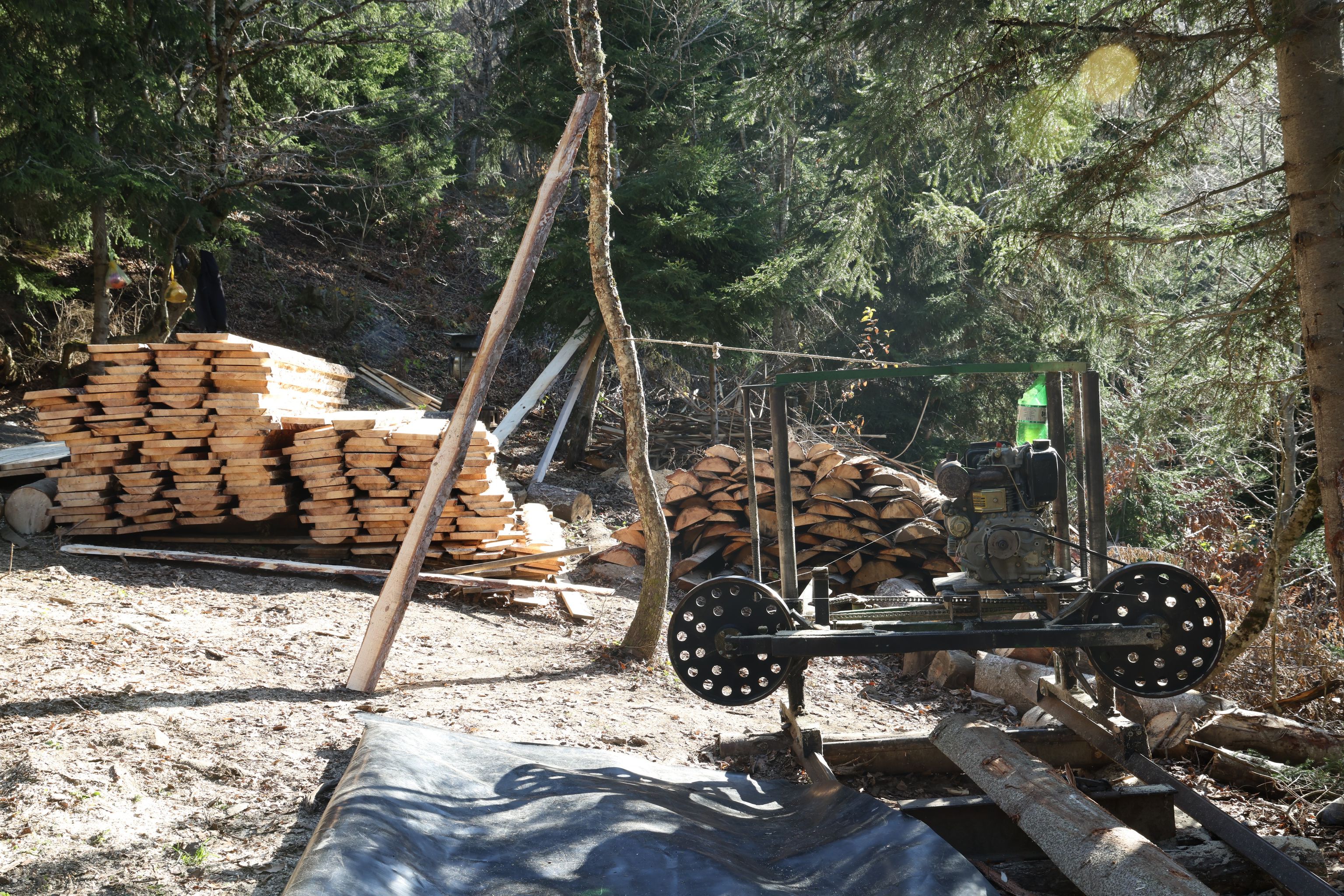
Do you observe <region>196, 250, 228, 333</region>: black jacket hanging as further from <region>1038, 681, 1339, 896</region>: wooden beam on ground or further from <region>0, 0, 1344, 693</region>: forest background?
<region>1038, 681, 1339, 896</region>: wooden beam on ground

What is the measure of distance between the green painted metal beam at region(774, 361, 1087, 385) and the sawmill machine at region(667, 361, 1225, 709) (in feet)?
0.05

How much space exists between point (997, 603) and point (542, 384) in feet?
30.3

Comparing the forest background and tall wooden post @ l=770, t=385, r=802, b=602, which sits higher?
the forest background

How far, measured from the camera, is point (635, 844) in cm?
303

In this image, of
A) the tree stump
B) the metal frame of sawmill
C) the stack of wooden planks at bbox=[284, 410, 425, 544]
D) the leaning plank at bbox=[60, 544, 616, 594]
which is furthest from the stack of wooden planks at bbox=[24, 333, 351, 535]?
the metal frame of sawmill

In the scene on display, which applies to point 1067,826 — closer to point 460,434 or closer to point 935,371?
point 935,371

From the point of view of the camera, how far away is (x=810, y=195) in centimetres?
1720

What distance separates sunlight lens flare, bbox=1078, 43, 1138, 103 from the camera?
198 inches

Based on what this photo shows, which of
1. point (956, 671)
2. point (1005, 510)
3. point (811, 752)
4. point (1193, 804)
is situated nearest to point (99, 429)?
point (811, 752)

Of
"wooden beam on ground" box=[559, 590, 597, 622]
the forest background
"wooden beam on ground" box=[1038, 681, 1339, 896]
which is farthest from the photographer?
"wooden beam on ground" box=[559, 590, 597, 622]

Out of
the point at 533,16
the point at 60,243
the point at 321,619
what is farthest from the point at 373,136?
the point at 321,619

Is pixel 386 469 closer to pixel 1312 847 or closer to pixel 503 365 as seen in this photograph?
pixel 1312 847

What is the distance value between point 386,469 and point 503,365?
442 inches

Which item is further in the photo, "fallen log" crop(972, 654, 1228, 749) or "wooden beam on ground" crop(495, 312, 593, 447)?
"wooden beam on ground" crop(495, 312, 593, 447)
